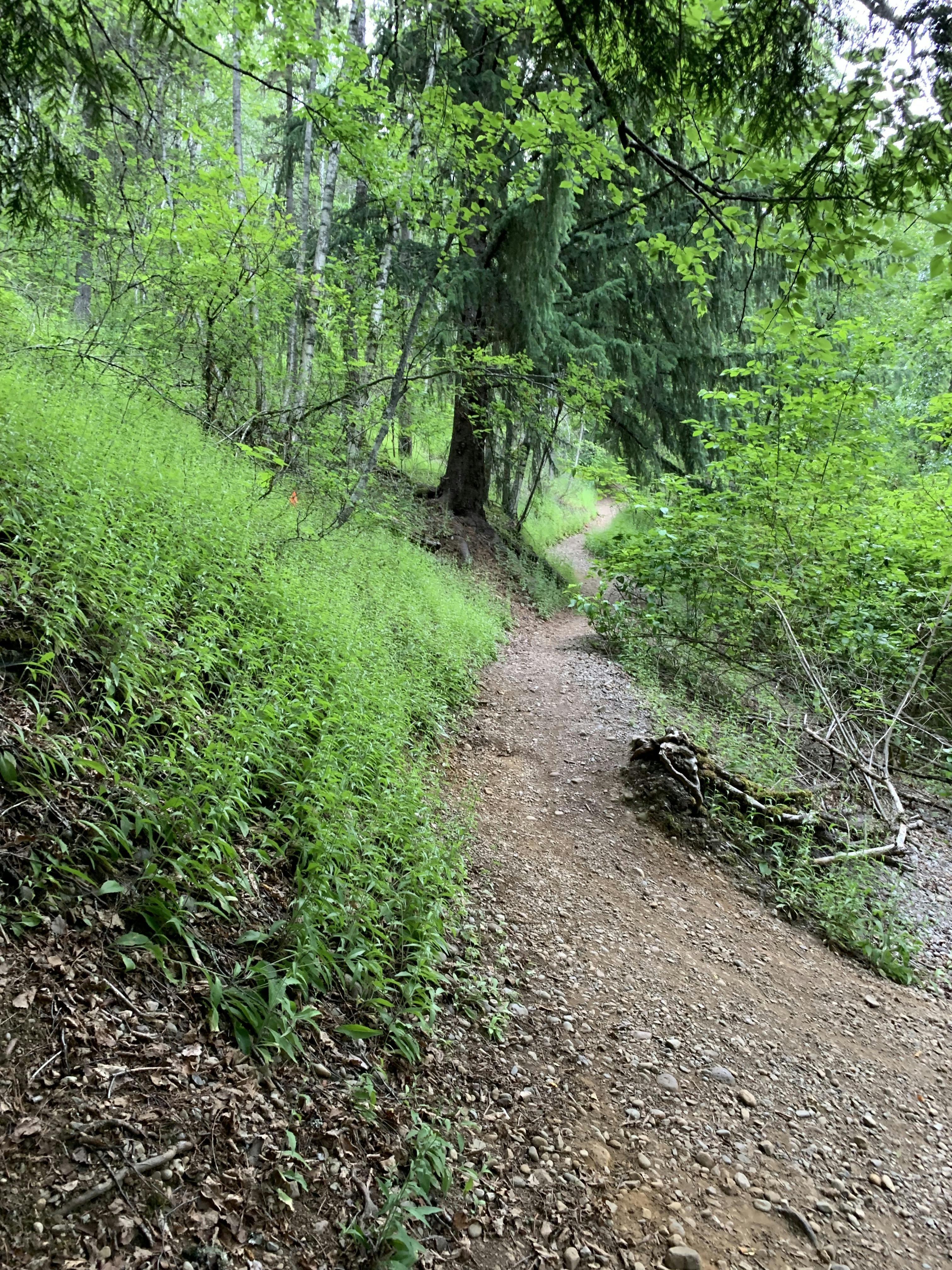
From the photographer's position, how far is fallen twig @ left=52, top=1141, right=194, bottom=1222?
5.28ft

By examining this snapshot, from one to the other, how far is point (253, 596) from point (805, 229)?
13.9ft

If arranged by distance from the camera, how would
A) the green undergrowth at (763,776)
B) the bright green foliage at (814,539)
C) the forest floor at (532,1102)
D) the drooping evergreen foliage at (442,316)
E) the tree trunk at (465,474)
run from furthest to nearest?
the tree trunk at (465,474) < the bright green foliage at (814,539) < the green undergrowth at (763,776) < the drooping evergreen foliage at (442,316) < the forest floor at (532,1102)

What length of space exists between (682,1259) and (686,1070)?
1.10 m

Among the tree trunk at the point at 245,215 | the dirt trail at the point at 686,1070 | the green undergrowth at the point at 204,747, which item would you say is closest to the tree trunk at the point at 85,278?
the tree trunk at the point at 245,215


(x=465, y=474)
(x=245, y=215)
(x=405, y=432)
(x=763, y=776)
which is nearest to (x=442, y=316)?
(x=405, y=432)

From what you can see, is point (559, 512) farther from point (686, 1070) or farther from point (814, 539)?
point (686, 1070)

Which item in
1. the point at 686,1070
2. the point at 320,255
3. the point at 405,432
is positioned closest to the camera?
the point at 686,1070

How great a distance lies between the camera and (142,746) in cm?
290

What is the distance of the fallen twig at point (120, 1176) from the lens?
5.28 feet

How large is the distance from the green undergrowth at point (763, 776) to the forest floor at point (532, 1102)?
12.8 inches

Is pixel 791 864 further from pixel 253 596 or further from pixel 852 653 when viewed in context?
pixel 253 596

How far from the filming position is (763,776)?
23.3ft

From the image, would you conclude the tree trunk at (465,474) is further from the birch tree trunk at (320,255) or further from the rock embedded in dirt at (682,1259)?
the rock embedded in dirt at (682,1259)

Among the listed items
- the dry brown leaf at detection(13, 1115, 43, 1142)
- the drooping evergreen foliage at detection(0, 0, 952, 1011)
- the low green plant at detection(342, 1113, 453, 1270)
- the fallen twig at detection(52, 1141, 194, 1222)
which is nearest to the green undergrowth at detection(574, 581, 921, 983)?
the drooping evergreen foliage at detection(0, 0, 952, 1011)
